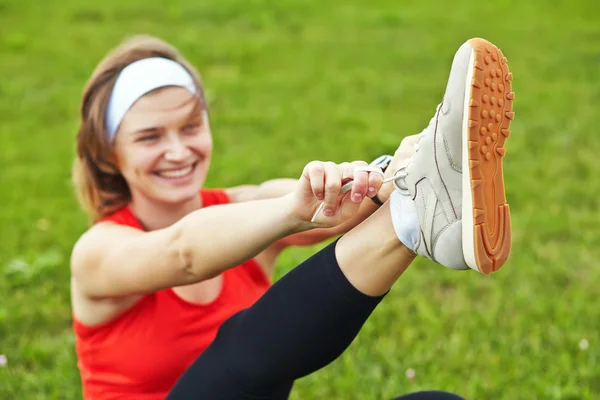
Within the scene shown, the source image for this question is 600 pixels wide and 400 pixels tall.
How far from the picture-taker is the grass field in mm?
3375

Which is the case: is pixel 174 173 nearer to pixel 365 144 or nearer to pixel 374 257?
pixel 374 257

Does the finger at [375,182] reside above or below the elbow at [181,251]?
above

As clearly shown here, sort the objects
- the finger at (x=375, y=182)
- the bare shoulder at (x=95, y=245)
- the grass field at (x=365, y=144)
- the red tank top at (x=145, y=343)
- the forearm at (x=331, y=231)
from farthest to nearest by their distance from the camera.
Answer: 1. the grass field at (x=365, y=144)
2. the red tank top at (x=145, y=343)
3. the bare shoulder at (x=95, y=245)
4. the forearm at (x=331, y=231)
5. the finger at (x=375, y=182)

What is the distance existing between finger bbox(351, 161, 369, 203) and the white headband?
835 mm

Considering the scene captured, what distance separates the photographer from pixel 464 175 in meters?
1.84

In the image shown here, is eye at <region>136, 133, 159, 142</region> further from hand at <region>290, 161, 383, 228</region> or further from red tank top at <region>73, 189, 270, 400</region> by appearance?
hand at <region>290, 161, 383, 228</region>

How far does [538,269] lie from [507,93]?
233 centimetres

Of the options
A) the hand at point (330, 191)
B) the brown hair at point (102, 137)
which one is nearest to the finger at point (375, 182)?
the hand at point (330, 191)

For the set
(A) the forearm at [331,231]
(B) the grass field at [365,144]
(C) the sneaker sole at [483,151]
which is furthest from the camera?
(B) the grass field at [365,144]

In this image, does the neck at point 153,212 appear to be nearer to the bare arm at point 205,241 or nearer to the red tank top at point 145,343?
the red tank top at point 145,343

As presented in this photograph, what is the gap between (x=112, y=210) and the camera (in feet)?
8.62

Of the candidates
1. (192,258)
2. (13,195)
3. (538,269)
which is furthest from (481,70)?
(13,195)

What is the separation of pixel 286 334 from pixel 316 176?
1.35 ft

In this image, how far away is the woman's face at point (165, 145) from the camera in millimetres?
2475
